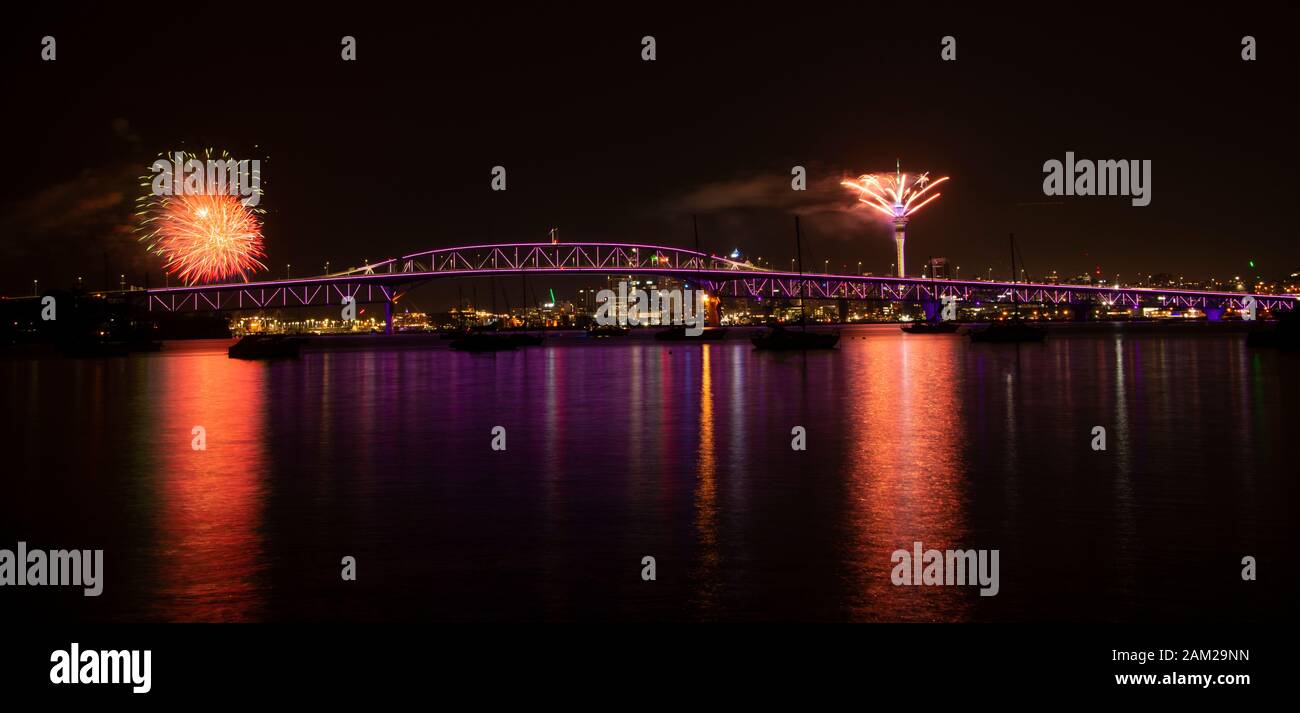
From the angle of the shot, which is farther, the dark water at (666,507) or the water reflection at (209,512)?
the water reflection at (209,512)

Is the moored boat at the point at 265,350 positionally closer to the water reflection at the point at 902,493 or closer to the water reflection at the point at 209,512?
the water reflection at the point at 209,512

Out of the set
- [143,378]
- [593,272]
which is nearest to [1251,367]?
[143,378]

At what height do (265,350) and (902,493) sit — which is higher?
(265,350)

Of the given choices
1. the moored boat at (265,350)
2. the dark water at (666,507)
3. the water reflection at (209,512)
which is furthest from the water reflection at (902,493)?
the moored boat at (265,350)

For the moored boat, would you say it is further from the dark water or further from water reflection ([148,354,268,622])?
the dark water

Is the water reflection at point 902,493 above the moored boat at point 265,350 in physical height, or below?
below

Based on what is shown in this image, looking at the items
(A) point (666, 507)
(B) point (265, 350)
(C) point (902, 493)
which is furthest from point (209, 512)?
(B) point (265, 350)

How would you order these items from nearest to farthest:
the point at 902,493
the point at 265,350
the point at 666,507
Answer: the point at 666,507, the point at 902,493, the point at 265,350

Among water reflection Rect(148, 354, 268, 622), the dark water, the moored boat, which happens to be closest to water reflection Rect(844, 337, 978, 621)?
the dark water

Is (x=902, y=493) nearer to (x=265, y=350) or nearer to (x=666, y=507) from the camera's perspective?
(x=666, y=507)
